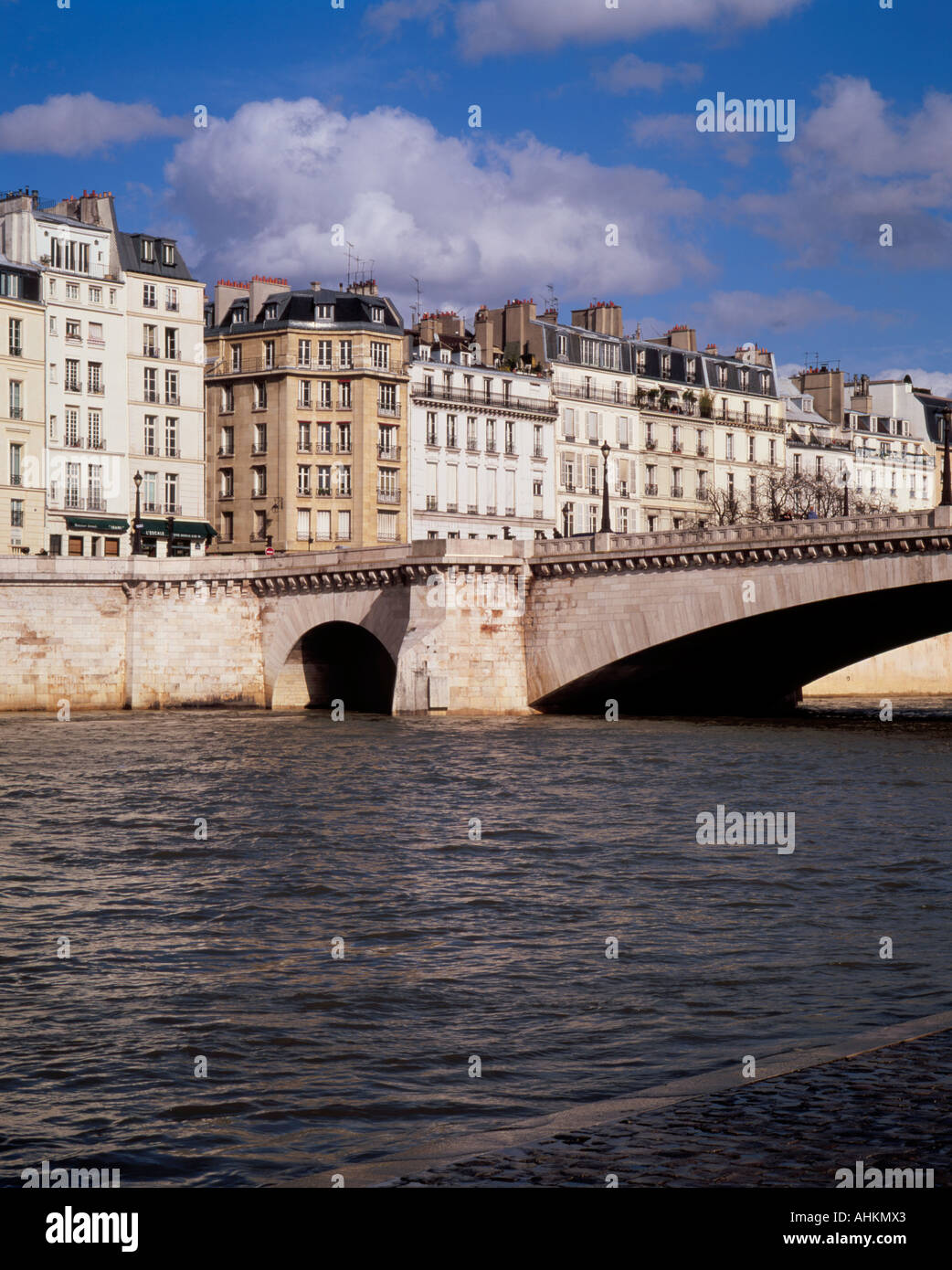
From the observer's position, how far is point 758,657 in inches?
2137

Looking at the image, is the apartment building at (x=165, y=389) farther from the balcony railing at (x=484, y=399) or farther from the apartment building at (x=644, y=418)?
the apartment building at (x=644, y=418)

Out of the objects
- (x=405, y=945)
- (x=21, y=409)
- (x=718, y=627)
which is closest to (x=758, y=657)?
(x=718, y=627)

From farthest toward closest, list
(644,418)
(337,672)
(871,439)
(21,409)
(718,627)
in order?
(871,439) → (644,418) → (21,409) → (337,672) → (718,627)

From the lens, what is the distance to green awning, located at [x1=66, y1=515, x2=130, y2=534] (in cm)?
6831

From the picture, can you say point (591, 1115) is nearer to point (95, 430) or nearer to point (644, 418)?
point (95, 430)

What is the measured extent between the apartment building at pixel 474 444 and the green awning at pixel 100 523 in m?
13.1

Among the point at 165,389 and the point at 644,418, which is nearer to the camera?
the point at 165,389

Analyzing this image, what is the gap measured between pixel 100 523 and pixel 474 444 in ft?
61.0

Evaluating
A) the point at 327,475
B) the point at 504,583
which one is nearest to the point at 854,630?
the point at 504,583

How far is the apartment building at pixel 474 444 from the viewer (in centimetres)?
7756

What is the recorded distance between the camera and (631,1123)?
8.47m

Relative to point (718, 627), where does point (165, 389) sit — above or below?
above

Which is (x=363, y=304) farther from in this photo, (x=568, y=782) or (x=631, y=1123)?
(x=631, y=1123)

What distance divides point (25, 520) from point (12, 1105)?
57929mm
